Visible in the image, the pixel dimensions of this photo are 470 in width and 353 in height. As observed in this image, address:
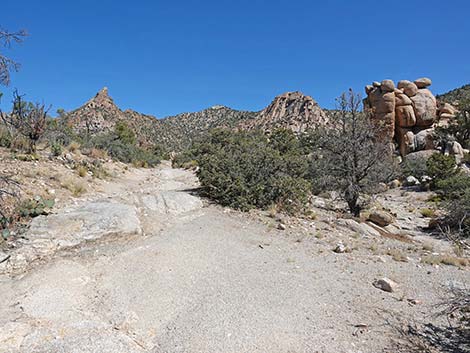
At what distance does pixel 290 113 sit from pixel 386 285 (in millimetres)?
76525

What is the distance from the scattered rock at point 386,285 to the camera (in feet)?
16.3

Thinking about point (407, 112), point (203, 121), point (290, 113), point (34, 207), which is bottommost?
point (34, 207)

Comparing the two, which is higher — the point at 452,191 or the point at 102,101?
the point at 102,101

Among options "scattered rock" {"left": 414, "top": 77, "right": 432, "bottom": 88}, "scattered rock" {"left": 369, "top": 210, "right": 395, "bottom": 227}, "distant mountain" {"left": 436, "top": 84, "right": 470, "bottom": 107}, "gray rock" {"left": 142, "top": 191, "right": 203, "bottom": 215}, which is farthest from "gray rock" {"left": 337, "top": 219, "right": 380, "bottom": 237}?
"distant mountain" {"left": 436, "top": 84, "right": 470, "bottom": 107}

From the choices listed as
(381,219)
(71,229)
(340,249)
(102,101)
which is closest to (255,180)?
(340,249)

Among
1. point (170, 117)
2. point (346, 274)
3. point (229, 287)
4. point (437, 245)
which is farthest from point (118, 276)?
point (170, 117)

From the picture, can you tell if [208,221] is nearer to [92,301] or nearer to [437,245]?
[92,301]

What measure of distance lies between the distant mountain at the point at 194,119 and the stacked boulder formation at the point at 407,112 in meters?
24.7

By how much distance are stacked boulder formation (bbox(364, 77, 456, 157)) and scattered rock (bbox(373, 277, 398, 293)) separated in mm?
31521

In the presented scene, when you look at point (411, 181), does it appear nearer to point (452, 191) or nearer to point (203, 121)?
point (452, 191)

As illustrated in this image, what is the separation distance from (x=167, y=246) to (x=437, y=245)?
8.63 meters

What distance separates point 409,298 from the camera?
4.73 m

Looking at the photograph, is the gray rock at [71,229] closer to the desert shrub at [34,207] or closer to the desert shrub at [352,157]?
the desert shrub at [34,207]

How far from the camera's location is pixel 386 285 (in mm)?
5004
